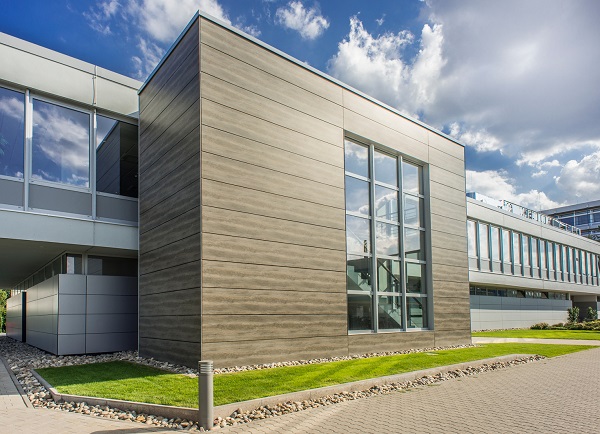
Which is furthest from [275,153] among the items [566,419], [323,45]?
[566,419]

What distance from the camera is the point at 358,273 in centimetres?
1536

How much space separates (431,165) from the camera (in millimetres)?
19234

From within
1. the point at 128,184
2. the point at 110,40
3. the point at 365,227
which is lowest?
the point at 365,227

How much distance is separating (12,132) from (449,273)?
15.7m

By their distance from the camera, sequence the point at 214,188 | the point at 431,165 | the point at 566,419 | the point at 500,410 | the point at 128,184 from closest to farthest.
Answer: the point at 566,419, the point at 500,410, the point at 214,188, the point at 128,184, the point at 431,165

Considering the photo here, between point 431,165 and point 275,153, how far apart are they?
8.37m

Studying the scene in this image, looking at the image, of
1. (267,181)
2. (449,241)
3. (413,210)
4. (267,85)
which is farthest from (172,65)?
(449,241)

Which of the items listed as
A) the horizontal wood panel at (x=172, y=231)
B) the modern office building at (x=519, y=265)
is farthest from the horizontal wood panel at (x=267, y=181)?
the modern office building at (x=519, y=265)

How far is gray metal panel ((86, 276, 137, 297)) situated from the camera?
15.5 metres

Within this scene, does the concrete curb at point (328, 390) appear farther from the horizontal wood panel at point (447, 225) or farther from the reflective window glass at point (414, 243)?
the horizontal wood panel at point (447, 225)

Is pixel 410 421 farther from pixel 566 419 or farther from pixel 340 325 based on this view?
pixel 340 325

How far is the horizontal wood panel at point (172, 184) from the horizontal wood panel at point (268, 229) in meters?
1.15

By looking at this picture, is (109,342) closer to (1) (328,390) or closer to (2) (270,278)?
(2) (270,278)

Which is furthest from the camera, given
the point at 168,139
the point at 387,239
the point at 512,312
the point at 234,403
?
the point at 512,312
